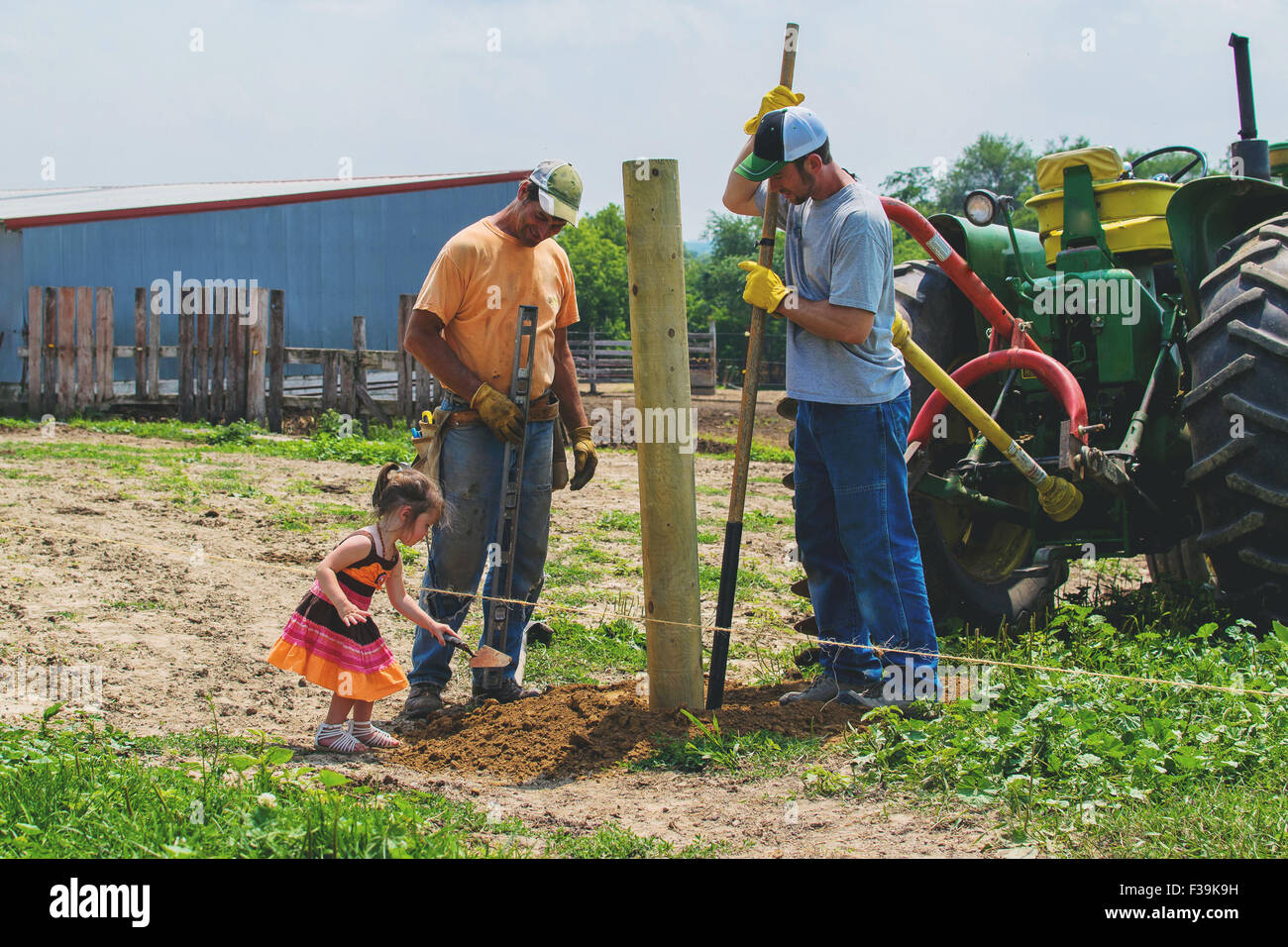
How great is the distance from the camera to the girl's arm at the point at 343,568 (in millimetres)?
Result: 3775

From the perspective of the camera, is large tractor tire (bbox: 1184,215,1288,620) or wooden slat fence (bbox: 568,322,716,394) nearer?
large tractor tire (bbox: 1184,215,1288,620)

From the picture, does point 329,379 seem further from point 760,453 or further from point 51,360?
point 760,453

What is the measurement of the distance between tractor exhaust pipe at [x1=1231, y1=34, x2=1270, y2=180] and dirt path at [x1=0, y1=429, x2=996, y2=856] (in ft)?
10.6

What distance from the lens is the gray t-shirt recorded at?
3.90 meters

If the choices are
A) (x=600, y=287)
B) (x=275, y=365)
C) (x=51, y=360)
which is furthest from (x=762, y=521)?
(x=600, y=287)

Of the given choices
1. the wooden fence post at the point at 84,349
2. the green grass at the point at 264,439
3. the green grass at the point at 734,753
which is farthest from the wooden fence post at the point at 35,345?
the green grass at the point at 734,753

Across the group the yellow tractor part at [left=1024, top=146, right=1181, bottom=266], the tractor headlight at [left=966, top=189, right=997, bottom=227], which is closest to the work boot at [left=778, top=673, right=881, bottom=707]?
the tractor headlight at [left=966, top=189, right=997, bottom=227]

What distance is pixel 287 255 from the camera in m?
20.4

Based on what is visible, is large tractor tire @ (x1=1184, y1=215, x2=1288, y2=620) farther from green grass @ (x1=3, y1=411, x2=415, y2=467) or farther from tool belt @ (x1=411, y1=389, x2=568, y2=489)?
green grass @ (x1=3, y1=411, x2=415, y2=467)

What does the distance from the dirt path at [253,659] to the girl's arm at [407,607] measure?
386 millimetres

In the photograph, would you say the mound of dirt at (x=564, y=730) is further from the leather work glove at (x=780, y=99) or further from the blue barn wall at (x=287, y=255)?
the blue barn wall at (x=287, y=255)

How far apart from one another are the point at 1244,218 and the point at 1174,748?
3.13 m

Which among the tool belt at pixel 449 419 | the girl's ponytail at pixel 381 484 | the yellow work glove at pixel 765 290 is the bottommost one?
the girl's ponytail at pixel 381 484

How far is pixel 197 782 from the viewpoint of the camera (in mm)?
2887
